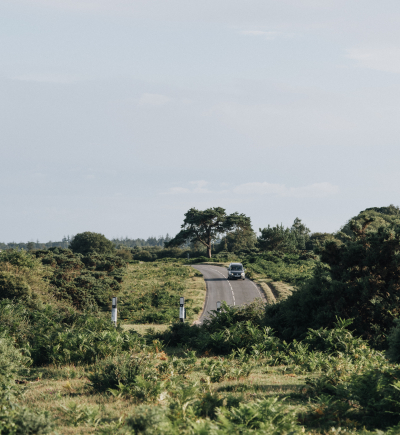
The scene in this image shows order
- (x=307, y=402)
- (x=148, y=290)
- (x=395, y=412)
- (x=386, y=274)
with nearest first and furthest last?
(x=395, y=412) → (x=307, y=402) → (x=386, y=274) → (x=148, y=290)

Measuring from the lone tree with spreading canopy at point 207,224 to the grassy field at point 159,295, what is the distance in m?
28.3

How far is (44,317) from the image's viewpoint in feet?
40.9

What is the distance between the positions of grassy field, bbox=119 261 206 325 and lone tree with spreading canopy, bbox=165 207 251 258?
2832 centimetres

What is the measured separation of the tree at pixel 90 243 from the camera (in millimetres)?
72981

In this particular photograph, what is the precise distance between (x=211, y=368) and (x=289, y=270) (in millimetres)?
44152

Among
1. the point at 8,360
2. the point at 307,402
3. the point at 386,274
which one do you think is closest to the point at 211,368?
the point at 307,402

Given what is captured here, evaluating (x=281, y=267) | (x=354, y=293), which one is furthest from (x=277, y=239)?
(x=354, y=293)

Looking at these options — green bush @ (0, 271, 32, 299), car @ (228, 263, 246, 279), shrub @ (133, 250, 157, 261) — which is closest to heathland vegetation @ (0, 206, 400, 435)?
green bush @ (0, 271, 32, 299)

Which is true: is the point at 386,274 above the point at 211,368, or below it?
above

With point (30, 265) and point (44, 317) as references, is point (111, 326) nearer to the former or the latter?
point (44, 317)

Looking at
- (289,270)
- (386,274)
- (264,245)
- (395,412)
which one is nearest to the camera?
(395,412)

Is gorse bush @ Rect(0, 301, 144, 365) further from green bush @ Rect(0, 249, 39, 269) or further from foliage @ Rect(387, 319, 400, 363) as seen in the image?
green bush @ Rect(0, 249, 39, 269)

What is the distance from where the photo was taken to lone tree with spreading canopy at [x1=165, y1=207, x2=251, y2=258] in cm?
8181

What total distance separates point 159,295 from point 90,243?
41.5 m
